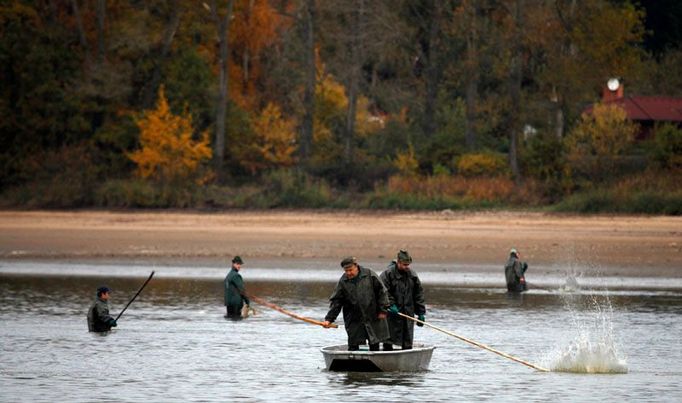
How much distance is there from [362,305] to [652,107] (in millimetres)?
47426

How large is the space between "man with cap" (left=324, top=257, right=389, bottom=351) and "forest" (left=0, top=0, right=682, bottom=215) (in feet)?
111

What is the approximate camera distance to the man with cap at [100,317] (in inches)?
954

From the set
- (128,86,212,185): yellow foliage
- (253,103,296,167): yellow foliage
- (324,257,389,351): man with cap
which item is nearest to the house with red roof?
(253,103,296,167): yellow foliage

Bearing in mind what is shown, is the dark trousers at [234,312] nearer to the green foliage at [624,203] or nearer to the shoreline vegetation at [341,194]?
the green foliage at [624,203]

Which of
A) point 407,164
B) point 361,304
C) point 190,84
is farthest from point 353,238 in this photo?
point 361,304

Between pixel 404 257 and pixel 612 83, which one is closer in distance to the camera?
pixel 404 257

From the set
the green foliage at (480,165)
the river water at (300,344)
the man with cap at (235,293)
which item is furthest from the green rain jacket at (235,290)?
the green foliage at (480,165)

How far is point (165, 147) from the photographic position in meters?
57.9

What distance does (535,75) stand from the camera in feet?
196

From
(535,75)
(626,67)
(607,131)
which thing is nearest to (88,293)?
(607,131)

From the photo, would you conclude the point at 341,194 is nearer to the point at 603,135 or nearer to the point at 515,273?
the point at 603,135

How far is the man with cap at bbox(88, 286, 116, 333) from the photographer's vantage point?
2423 cm

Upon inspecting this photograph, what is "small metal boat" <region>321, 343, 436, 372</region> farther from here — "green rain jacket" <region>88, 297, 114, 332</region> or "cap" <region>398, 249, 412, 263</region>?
"green rain jacket" <region>88, 297, 114, 332</region>

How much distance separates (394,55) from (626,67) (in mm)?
10368
